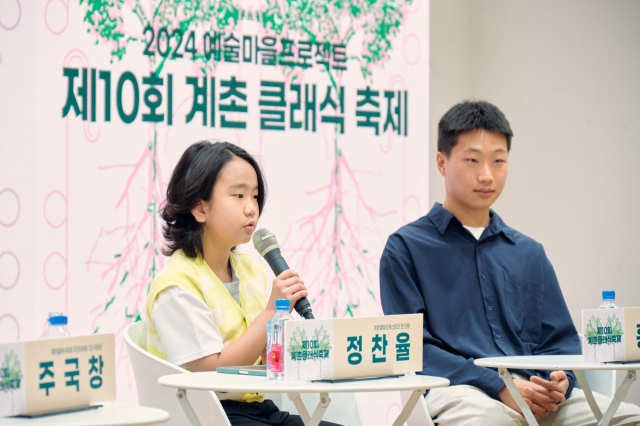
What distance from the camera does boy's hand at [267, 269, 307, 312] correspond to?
6.32 ft

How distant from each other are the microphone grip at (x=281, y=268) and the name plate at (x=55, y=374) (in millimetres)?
506

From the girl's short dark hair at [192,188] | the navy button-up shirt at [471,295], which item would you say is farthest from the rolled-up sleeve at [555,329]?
the girl's short dark hair at [192,188]

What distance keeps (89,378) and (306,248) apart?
193 centimetres

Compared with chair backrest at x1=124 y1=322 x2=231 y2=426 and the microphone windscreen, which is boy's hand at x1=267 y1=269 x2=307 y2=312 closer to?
the microphone windscreen

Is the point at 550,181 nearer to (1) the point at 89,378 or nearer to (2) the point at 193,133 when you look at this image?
(2) the point at 193,133

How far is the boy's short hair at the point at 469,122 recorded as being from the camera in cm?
267

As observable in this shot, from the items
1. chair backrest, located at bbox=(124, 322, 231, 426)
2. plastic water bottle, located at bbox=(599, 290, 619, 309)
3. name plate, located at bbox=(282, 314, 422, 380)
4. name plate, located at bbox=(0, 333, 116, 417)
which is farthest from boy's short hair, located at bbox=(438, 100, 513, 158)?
name plate, located at bbox=(0, 333, 116, 417)

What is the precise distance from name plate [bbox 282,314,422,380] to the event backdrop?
5.31 ft

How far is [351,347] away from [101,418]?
55 centimetres

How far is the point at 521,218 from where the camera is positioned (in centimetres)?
413

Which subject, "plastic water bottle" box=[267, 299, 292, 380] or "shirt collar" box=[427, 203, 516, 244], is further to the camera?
"shirt collar" box=[427, 203, 516, 244]

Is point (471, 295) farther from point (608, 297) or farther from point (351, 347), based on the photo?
point (351, 347)

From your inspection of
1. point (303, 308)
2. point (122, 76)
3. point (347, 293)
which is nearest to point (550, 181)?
point (347, 293)

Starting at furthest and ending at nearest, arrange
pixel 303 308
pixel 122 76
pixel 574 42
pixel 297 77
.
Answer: pixel 574 42, pixel 297 77, pixel 122 76, pixel 303 308
